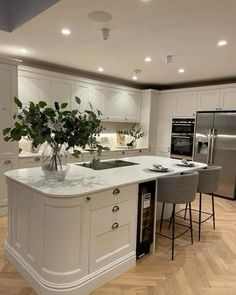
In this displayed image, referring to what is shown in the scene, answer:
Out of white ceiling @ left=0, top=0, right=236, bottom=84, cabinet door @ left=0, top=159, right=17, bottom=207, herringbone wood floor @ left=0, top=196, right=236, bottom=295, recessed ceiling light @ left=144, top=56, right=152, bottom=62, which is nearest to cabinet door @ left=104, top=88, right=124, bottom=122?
white ceiling @ left=0, top=0, right=236, bottom=84

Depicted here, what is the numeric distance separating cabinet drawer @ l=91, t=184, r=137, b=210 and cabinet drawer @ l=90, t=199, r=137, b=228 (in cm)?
4

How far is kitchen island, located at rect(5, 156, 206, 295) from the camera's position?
1834 millimetres

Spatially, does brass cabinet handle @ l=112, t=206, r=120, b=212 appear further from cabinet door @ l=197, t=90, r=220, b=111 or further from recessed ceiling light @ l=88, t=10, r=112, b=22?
cabinet door @ l=197, t=90, r=220, b=111

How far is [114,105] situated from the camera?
5520 mm

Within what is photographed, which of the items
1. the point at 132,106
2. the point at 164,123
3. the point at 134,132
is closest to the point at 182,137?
the point at 164,123

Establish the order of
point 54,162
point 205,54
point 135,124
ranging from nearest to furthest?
point 54,162
point 205,54
point 135,124

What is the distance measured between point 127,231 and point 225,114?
11.6 ft

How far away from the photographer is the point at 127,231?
230 centimetres

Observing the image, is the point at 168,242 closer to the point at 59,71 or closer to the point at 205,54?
the point at 205,54

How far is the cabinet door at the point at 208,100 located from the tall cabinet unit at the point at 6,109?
3.81 meters

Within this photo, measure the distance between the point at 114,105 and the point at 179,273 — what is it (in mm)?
3961

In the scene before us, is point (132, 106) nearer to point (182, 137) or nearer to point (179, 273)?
point (182, 137)

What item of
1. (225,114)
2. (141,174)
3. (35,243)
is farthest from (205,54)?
(35,243)

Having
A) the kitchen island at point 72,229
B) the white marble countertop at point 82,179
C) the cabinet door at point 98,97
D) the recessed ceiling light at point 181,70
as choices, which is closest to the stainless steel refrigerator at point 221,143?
the recessed ceiling light at point 181,70
